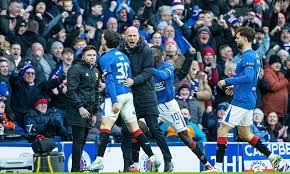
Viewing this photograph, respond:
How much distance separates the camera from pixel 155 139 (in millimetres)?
18562

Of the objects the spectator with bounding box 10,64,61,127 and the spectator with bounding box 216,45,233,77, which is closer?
the spectator with bounding box 10,64,61,127

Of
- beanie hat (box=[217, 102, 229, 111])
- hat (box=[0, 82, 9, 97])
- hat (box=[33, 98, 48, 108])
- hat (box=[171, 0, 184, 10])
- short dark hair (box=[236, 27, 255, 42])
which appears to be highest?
hat (box=[171, 0, 184, 10])

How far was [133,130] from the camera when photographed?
18.0 meters

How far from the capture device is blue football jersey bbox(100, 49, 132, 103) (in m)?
17.8

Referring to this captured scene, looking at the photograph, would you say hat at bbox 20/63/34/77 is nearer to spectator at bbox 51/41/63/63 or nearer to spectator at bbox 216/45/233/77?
spectator at bbox 51/41/63/63

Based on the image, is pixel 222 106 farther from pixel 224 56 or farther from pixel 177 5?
pixel 177 5

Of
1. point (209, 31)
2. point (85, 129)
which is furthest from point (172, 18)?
point (85, 129)

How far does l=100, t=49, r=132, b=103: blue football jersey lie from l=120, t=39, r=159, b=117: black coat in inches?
17.8

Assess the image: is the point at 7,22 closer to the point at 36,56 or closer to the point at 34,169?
the point at 36,56

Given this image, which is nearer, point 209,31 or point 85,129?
point 85,129

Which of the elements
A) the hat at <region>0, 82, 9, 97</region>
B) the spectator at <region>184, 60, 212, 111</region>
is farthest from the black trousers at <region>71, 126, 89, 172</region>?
the spectator at <region>184, 60, 212, 111</region>

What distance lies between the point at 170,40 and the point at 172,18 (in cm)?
166

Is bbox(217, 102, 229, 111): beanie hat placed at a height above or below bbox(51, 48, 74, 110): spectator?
below

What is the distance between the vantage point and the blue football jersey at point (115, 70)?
58.4ft
